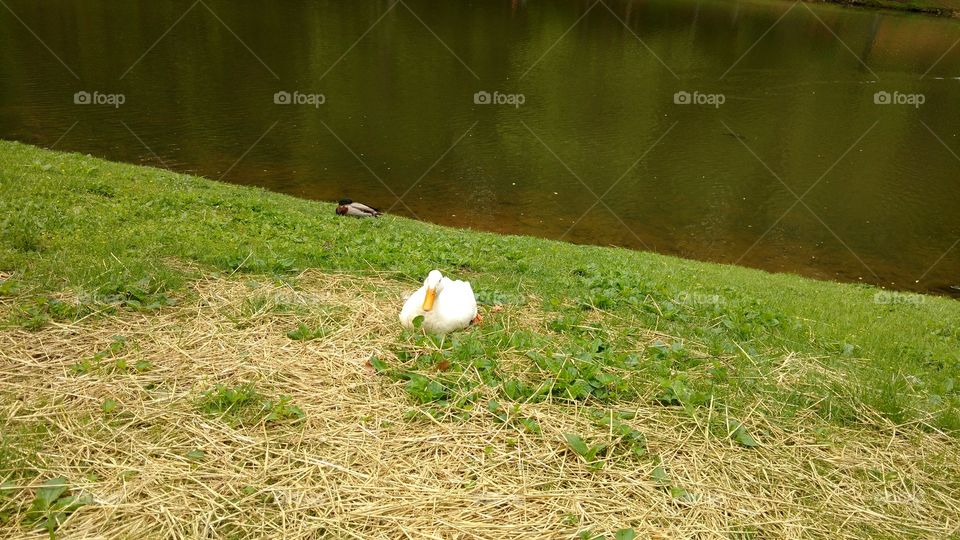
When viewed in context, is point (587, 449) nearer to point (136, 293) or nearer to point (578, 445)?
point (578, 445)

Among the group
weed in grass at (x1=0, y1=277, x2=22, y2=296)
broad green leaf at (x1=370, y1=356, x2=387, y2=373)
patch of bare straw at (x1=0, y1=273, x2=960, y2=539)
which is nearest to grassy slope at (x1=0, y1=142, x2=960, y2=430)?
weed in grass at (x1=0, y1=277, x2=22, y2=296)

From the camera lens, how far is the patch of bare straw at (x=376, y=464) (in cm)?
288

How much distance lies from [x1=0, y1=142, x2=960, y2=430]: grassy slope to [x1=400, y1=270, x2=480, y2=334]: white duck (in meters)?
0.26

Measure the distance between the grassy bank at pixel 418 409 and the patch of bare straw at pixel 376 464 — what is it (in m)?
0.01

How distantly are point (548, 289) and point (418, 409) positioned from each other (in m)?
2.67

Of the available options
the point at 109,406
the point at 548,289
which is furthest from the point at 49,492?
the point at 548,289

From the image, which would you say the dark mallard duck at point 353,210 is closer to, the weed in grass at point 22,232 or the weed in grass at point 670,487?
the weed in grass at point 22,232

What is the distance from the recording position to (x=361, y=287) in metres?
5.29

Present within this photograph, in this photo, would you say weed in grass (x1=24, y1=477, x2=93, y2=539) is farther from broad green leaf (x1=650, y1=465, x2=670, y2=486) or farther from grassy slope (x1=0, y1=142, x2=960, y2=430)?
broad green leaf (x1=650, y1=465, x2=670, y2=486)

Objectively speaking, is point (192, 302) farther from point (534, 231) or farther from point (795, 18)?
point (795, 18)

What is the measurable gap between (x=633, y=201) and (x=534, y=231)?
3.88 m

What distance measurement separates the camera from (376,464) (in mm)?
3199

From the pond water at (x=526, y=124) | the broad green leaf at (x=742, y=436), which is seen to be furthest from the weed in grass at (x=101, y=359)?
the pond water at (x=526, y=124)

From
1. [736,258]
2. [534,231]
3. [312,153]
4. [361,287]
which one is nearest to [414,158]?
[312,153]
